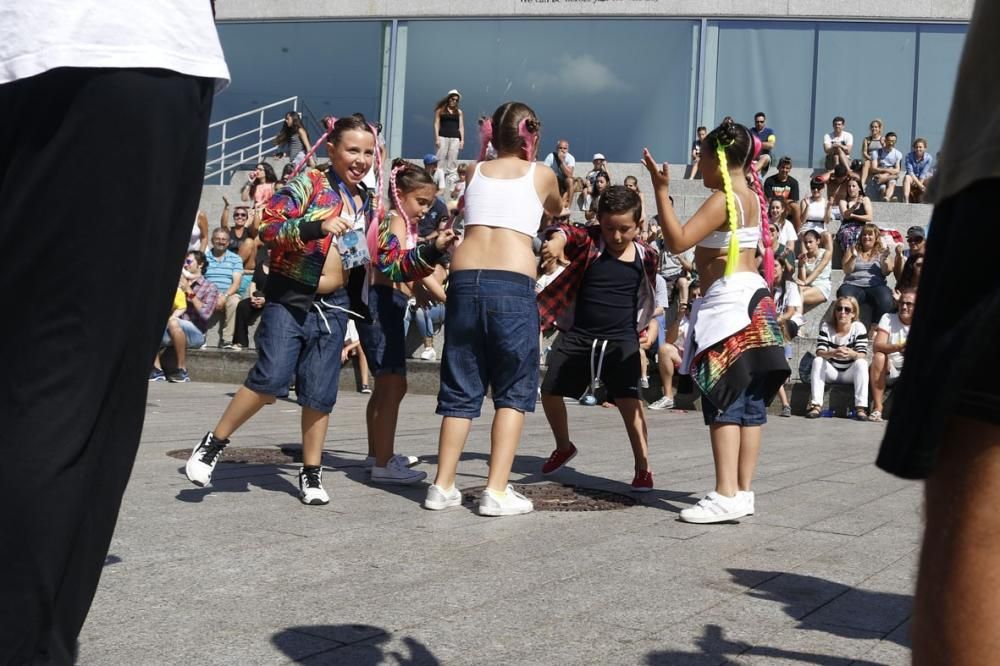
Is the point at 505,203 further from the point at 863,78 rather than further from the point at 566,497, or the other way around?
the point at 863,78

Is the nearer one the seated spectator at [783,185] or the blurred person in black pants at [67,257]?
the blurred person in black pants at [67,257]

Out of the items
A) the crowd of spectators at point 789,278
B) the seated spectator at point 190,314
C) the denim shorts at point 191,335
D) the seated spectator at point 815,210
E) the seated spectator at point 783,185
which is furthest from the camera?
the seated spectator at point 783,185

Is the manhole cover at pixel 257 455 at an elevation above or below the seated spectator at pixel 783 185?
below

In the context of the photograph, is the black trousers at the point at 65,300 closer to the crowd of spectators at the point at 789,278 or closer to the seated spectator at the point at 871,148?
the crowd of spectators at the point at 789,278

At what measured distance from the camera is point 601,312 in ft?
22.8

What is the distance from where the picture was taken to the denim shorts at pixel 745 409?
584 centimetres

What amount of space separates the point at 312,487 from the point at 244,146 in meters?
21.4

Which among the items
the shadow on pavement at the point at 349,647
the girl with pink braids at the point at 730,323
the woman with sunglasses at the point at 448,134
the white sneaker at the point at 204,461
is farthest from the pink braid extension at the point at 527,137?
the woman with sunglasses at the point at 448,134

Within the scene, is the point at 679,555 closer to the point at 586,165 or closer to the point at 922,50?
the point at 586,165

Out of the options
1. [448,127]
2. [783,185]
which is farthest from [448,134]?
[783,185]

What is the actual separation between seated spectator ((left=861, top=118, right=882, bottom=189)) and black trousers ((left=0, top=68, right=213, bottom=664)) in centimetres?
1919

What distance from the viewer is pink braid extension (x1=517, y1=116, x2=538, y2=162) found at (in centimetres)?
595

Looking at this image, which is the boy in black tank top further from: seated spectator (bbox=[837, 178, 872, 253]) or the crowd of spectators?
seated spectator (bbox=[837, 178, 872, 253])

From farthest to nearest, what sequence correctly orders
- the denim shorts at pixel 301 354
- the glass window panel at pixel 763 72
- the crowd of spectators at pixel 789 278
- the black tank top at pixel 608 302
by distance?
the glass window panel at pixel 763 72 < the crowd of spectators at pixel 789 278 < the black tank top at pixel 608 302 < the denim shorts at pixel 301 354
